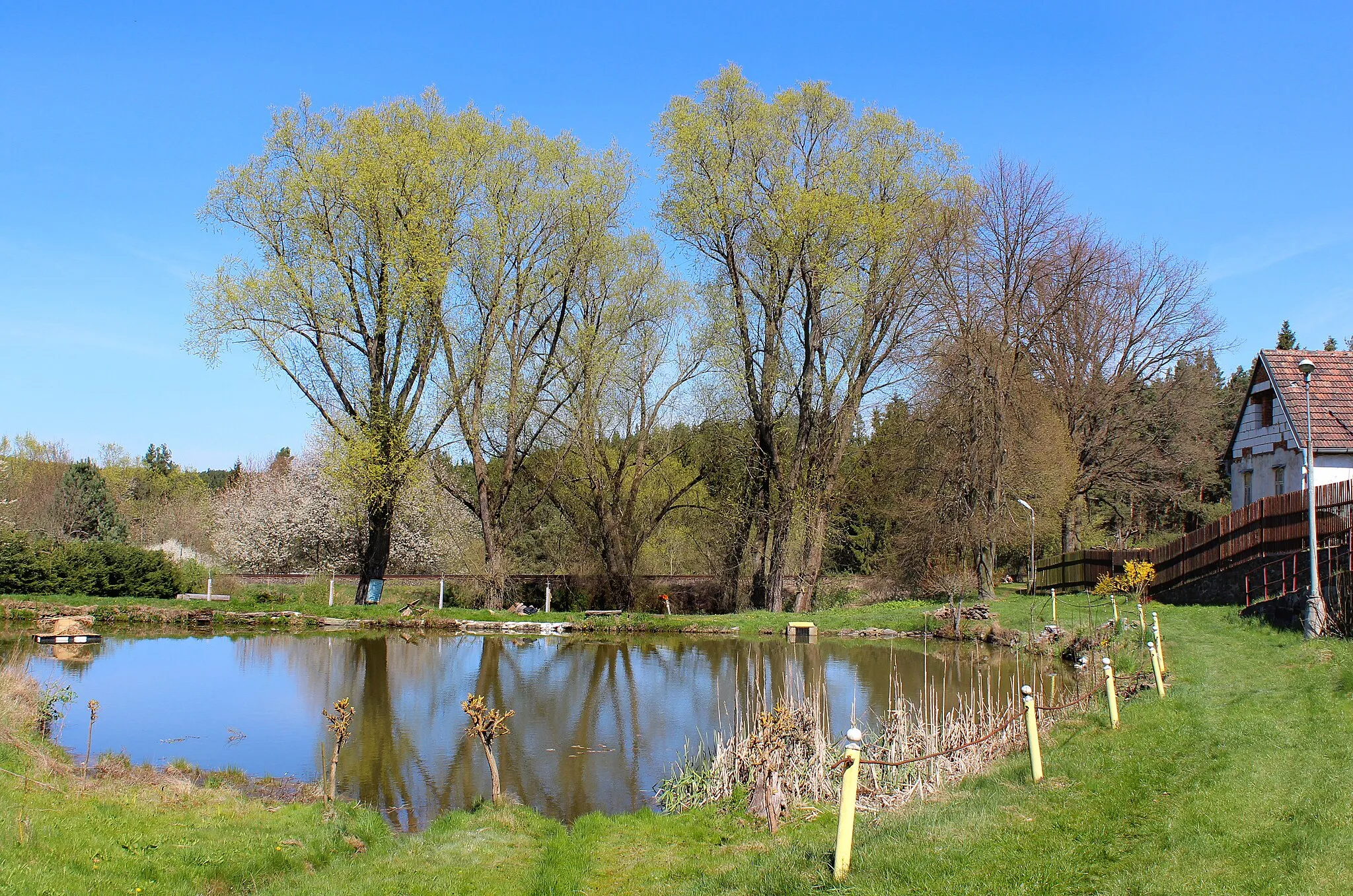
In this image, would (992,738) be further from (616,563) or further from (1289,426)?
(616,563)

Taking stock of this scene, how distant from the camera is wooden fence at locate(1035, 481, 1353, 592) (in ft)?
74.4

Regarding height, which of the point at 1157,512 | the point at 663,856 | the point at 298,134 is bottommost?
the point at 663,856

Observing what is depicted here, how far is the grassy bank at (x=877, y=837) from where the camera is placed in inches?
271

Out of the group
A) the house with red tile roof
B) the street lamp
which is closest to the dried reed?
the house with red tile roof

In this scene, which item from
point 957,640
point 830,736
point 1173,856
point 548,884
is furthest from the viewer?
point 957,640

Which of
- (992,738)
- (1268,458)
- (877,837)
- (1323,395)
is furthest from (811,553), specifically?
(877,837)

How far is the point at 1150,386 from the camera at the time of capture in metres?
49.3

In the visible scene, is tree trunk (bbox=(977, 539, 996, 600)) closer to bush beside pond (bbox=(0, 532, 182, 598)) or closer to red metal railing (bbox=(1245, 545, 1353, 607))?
red metal railing (bbox=(1245, 545, 1353, 607))

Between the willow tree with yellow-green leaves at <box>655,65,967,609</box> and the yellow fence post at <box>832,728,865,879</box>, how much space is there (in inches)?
1072

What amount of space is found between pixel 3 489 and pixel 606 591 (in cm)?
3863

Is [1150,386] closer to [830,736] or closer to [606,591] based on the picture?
[606,591]

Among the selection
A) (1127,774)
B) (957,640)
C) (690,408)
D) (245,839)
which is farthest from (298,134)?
(1127,774)

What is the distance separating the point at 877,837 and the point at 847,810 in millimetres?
1461

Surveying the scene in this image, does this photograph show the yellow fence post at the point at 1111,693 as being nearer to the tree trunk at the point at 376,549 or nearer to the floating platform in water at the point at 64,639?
the floating platform in water at the point at 64,639
